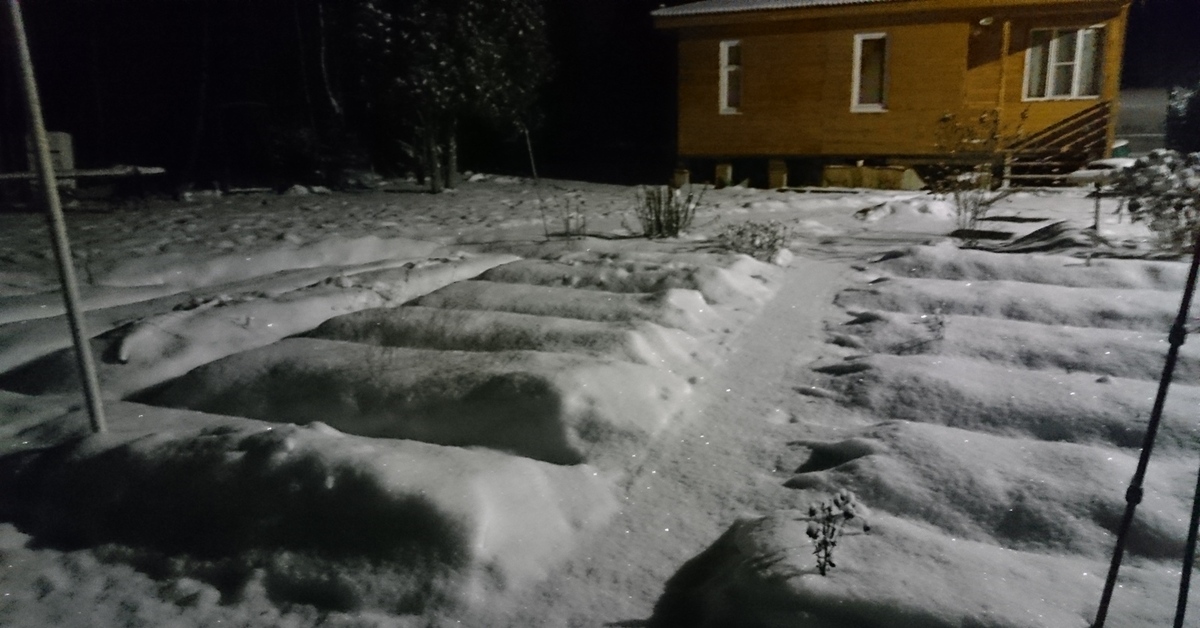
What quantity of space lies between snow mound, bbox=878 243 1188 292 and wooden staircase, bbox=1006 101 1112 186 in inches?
296

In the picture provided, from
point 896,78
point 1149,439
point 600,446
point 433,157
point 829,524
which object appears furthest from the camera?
point 433,157

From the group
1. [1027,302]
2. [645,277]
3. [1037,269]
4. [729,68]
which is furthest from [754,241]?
[729,68]

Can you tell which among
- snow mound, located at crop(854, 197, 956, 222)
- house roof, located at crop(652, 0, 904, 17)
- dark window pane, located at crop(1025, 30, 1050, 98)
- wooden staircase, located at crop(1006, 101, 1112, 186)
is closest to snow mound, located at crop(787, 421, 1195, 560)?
snow mound, located at crop(854, 197, 956, 222)

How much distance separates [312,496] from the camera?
3.29m

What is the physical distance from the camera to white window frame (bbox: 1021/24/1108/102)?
555 inches

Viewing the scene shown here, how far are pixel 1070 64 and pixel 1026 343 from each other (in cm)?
1212

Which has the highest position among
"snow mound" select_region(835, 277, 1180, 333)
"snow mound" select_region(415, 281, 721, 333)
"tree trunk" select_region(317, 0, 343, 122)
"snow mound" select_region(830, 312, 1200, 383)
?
"tree trunk" select_region(317, 0, 343, 122)

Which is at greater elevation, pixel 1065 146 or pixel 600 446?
pixel 1065 146

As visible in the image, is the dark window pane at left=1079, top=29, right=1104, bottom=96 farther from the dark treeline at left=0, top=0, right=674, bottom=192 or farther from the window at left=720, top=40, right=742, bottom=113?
the dark treeline at left=0, top=0, right=674, bottom=192

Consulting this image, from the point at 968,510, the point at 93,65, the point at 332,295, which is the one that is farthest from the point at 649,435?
the point at 93,65

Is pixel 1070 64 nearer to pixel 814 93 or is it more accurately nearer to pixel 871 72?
pixel 871 72

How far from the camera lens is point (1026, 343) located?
5.14m

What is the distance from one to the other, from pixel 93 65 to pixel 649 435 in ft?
71.1

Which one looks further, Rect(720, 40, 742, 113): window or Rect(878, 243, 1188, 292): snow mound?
Rect(720, 40, 742, 113): window
